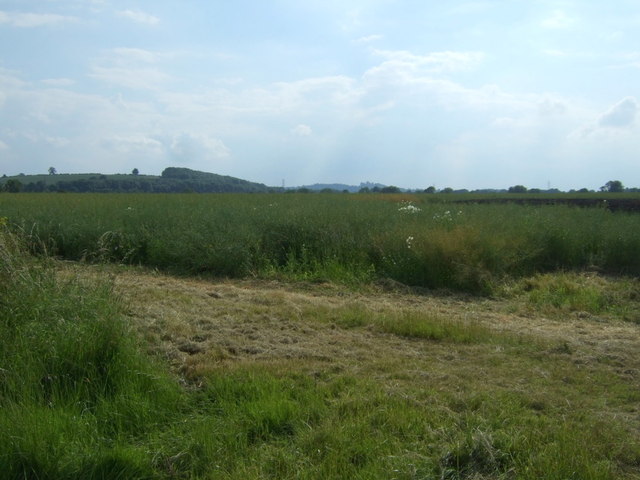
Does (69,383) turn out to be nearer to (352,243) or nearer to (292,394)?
(292,394)

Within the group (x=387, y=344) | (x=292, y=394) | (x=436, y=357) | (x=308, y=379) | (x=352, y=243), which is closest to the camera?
(x=292, y=394)

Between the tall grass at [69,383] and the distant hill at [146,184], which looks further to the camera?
the distant hill at [146,184]

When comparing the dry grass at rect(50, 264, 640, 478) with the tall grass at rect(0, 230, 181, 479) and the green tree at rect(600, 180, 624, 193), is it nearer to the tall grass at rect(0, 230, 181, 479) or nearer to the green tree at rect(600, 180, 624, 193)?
the tall grass at rect(0, 230, 181, 479)

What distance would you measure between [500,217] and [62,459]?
13288mm

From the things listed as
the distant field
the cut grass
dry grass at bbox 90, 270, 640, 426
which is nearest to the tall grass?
the cut grass

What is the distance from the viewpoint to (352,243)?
1273 centimetres

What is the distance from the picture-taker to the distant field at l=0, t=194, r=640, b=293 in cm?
1150

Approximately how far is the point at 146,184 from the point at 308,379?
54410 millimetres

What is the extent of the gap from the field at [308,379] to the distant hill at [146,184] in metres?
43.5

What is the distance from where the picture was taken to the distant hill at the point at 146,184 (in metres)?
51.0

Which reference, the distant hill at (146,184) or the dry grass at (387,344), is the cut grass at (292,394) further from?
the distant hill at (146,184)

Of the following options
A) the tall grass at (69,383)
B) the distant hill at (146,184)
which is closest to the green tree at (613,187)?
the distant hill at (146,184)

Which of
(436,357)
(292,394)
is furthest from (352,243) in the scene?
(292,394)

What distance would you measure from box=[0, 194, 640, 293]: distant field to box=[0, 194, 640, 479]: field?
83 centimetres
